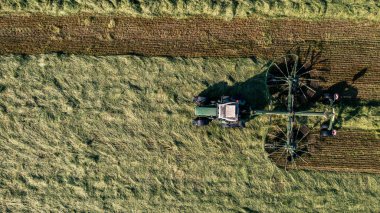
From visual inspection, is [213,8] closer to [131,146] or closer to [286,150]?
[286,150]

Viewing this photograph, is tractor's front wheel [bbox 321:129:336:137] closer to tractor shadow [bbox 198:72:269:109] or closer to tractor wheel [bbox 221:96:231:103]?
tractor shadow [bbox 198:72:269:109]

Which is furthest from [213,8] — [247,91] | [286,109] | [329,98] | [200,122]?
[329,98]

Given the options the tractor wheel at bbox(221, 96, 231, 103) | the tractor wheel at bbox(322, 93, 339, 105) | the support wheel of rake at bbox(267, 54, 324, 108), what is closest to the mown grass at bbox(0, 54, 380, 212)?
the support wheel of rake at bbox(267, 54, 324, 108)

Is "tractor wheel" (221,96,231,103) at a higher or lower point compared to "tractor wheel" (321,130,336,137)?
higher

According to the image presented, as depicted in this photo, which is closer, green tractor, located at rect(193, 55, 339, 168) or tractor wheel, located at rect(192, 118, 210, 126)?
green tractor, located at rect(193, 55, 339, 168)

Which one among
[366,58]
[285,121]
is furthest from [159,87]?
[366,58]

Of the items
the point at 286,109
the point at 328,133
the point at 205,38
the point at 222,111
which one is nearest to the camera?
the point at 222,111

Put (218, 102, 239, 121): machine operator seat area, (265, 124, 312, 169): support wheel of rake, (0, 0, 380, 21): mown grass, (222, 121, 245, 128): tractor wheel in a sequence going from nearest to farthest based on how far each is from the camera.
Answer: (218, 102, 239, 121): machine operator seat area, (222, 121, 245, 128): tractor wheel, (0, 0, 380, 21): mown grass, (265, 124, 312, 169): support wheel of rake
